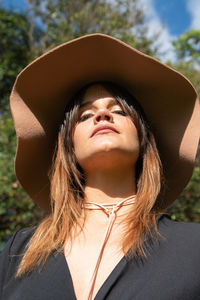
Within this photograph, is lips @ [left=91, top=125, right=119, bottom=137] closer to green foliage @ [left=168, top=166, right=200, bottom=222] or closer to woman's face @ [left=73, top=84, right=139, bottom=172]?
woman's face @ [left=73, top=84, right=139, bottom=172]

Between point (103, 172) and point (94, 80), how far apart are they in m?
0.56

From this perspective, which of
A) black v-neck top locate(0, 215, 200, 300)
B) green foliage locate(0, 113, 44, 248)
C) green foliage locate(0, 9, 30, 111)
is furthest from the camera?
green foliage locate(0, 9, 30, 111)

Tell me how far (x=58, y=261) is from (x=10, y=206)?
7.46 feet

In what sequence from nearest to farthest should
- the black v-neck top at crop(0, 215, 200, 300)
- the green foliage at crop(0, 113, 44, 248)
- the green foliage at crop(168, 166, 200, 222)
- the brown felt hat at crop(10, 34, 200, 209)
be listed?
the black v-neck top at crop(0, 215, 200, 300) < the brown felt hat at crop(10, 34, 200, 209) < the green foliage at crop(0, 113, 44, 248) < the green foliage at crop(168, 166, 200, 222)

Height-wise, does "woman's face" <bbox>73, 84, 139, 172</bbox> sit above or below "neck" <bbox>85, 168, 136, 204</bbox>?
above

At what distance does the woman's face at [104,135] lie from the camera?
150cm

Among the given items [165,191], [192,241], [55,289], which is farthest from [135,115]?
[55,289]

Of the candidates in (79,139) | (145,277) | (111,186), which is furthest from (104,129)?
(145,277)

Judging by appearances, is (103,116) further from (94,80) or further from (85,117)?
(94,80)

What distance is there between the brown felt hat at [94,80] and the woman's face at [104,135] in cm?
18

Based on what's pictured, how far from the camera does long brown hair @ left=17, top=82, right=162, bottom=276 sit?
4.47 ft

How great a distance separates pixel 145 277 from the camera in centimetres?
114

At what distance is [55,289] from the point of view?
1189 millimetres

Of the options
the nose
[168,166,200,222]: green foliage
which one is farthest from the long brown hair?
[168,166,200,222]: green foliage
